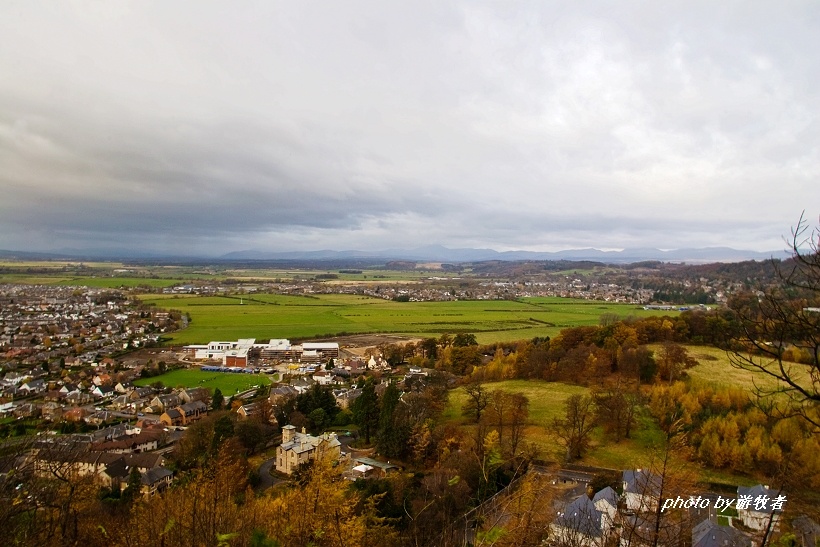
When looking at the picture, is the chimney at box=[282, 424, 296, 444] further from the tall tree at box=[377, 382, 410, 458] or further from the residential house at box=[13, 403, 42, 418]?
the residential house at box=[13, 403, 42, 418]

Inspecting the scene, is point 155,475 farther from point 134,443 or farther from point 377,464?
point 377,464

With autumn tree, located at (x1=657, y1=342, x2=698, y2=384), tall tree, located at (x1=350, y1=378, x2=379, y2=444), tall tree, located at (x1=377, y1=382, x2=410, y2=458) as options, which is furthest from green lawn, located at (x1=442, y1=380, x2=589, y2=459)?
autumn tree, located at (x1=657, y1=342, x2=698, y2=384)

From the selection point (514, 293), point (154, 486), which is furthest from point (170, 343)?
→ point (514, 293)

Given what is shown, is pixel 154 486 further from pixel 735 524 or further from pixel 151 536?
pixel 735 524

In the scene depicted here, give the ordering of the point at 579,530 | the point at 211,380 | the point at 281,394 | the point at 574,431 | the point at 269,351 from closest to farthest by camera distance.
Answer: the point at 579,530
the point at 574,431
the point at 281,394
the point at 211,380
the point at 269,351

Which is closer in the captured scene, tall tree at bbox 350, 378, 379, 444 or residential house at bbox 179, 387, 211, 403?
tall tree at bbox 350, 378, 379, 444

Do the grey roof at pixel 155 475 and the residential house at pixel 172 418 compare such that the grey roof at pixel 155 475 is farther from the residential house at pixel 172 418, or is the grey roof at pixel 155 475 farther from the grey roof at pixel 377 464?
the residential house at pixel 172 418

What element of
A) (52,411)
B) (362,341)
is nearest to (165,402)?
(52,411)
